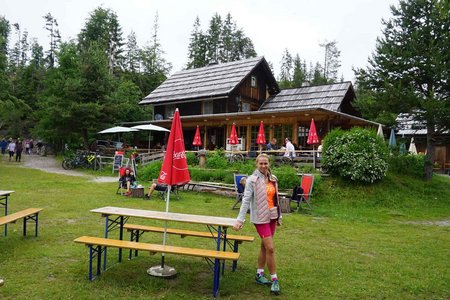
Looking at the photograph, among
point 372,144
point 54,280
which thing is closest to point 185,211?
point 54,280

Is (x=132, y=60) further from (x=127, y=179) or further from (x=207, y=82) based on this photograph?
(x=127, y=179)

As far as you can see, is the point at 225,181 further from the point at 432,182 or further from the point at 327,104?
the point at 327,104

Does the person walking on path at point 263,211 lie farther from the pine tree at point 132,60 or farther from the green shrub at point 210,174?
the pine tree at point 132,60

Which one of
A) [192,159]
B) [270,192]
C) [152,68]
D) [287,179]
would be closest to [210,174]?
[192,159]

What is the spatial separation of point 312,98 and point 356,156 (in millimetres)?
13534

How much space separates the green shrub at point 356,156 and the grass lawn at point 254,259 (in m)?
1.80

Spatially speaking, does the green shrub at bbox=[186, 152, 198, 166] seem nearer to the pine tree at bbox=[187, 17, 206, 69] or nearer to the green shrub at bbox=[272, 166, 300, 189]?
the green shrub at bbox=[272, 166, 300, 189]

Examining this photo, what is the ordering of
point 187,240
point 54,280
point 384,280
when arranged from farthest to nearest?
point 187,240 → point 384,280 → point 54,280

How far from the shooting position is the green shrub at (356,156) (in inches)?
526

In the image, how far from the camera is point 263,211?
4754 mm

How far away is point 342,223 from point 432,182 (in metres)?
8.74

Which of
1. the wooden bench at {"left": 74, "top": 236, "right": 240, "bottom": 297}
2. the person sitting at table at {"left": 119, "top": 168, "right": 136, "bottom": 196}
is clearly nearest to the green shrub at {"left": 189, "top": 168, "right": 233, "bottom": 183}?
the person sitting at table at {"left": 119, "top": 168, "right": 136, "bottom": 196}

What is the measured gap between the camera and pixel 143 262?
578 cm

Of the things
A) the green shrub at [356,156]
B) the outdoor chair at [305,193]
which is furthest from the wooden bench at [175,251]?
the green shrub at [356,156]
